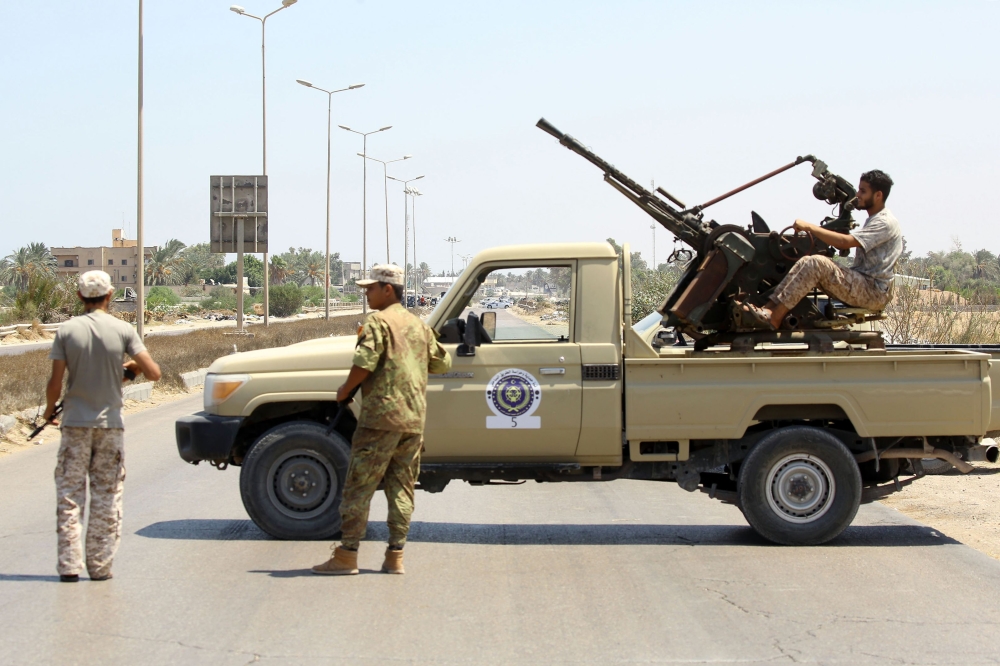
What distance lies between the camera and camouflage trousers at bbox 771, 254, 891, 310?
7898mm

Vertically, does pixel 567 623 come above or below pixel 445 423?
below

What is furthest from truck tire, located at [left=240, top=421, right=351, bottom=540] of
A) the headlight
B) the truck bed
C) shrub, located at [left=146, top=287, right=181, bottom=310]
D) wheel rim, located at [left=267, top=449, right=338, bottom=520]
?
shrub, located at [left=146, top=287, right=181, bottom=310]

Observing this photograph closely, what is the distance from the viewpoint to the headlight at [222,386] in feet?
25.5

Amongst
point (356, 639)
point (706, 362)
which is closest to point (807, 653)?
point (356, 639)

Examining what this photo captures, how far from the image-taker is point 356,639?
539 centimetres

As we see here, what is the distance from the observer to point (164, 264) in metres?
117

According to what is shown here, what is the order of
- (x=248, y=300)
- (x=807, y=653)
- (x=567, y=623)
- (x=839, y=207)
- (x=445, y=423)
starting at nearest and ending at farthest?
1. (x=807, y=653)
2. (x=567, y=623)
3. (x=445, y=423)
4. (x=839, y=207)
5. (x=248, y=300)

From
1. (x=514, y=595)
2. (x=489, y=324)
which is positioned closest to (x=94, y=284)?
(x=489, y=324)

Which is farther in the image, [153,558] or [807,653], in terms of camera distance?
[153,558]

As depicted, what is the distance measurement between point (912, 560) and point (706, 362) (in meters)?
1.86

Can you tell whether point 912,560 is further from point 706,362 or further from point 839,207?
point 839,207

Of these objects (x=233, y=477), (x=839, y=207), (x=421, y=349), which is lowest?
(x=233, y=477)

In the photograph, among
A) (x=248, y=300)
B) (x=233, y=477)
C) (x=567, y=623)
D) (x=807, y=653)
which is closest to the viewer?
(x=807, y=653)

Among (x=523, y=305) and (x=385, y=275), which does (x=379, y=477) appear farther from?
(x=523, y=305)
